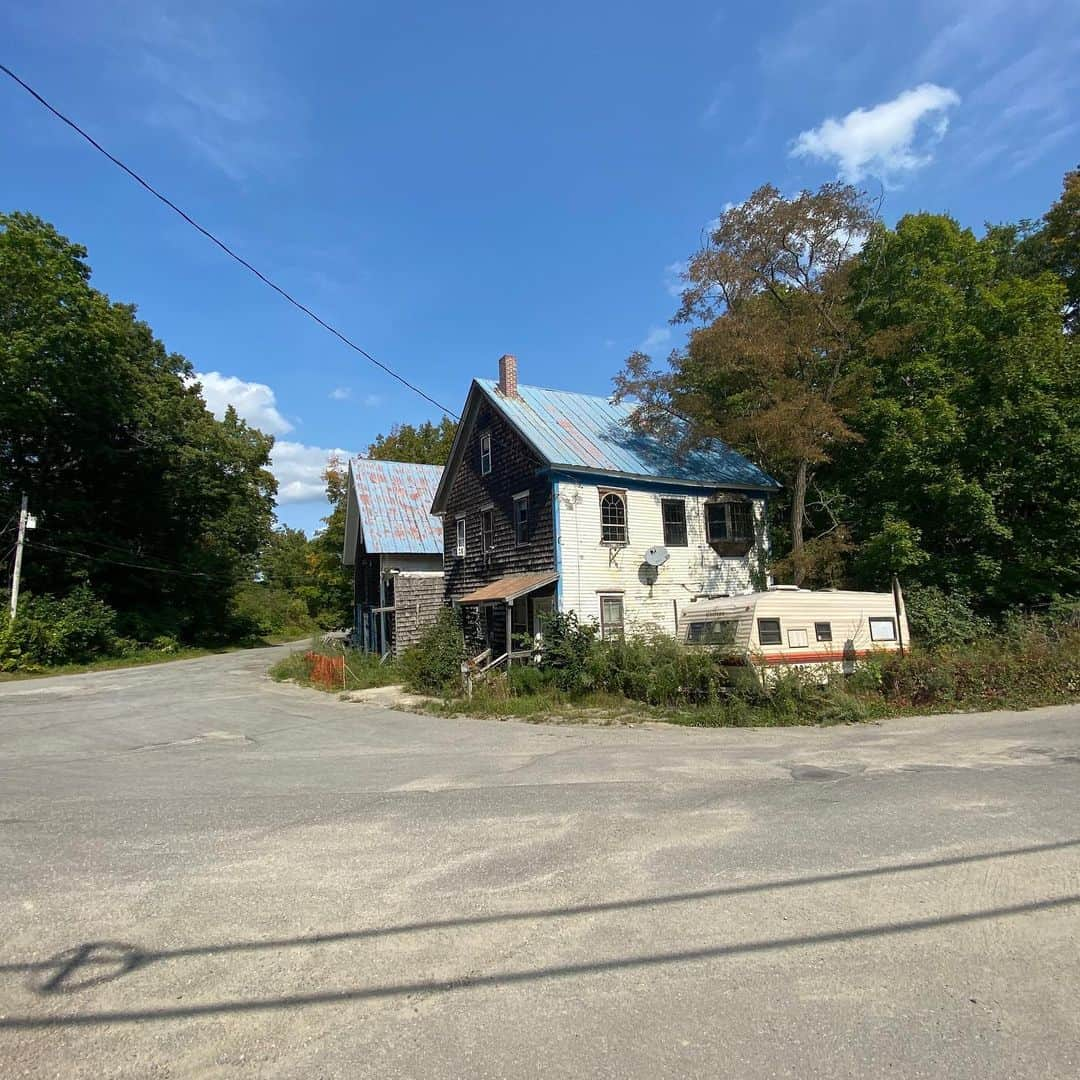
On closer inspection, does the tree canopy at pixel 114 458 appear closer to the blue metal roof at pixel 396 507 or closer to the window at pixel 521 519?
the blue metal roof at pixel 396 507

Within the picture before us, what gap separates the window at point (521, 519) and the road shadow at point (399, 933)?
1759 cm

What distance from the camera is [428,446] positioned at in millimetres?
52281

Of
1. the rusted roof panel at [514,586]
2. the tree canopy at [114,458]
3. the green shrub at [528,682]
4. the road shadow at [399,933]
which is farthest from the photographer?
the tree canopy at [114,458]

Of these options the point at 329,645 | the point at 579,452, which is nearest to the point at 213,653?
the point at 329,645

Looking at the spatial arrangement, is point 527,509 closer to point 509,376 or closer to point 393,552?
point 509,376

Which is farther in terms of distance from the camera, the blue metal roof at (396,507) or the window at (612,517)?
the blue metal roof at (396,507)

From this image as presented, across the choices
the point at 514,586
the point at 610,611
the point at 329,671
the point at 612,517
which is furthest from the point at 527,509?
the point at 329,671

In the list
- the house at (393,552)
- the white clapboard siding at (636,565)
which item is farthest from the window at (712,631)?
the house at (393,552)

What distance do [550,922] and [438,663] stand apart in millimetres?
14749

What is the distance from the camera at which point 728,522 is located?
23.8 metres

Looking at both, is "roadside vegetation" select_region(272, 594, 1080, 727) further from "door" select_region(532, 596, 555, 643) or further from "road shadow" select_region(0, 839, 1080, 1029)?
"road shadow" select_region(0, 839, 1080, 1029)

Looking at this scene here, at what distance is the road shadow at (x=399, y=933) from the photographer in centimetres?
340

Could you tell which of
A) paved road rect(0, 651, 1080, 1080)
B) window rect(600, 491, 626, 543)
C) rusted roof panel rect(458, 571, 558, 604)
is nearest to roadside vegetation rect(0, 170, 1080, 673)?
rusted roof panel rect(458, 571, 558, 604)

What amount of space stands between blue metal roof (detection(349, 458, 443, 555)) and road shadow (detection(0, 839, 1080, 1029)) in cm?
2582
